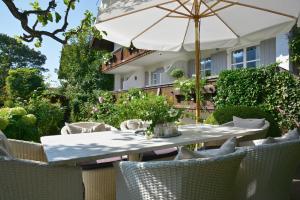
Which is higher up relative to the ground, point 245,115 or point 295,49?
point 295,49

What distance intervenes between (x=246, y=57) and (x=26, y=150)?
33.4ft

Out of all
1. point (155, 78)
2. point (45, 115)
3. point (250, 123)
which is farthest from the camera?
point (155, 78)

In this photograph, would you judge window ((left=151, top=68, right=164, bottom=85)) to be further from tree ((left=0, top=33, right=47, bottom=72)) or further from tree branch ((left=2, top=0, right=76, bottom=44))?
tree ((left=0, top=33, right=47, bottom=72))

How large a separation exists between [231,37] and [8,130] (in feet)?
17.8

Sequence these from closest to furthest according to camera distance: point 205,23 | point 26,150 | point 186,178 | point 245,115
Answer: point 186,178, point 26,150, point 245,115, point 205,23

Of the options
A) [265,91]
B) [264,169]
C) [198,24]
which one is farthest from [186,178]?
[265,91]

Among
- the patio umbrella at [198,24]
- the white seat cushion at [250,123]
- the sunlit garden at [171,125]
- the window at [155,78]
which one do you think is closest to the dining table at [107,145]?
the sunlit garden at [171,125]

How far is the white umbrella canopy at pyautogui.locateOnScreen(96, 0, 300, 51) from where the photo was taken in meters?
5.51

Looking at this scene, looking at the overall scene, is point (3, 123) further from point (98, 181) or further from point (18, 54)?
point (18, 54)

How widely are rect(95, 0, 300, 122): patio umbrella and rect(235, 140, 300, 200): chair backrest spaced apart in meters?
3.05

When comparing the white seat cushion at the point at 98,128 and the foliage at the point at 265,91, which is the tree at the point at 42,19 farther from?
the foliage at the point at 265,91

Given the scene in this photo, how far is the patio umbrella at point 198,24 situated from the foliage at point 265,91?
1.62 meters

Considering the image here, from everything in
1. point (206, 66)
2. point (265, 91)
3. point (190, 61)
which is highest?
point (190, 61)

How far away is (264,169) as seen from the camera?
106 inches
